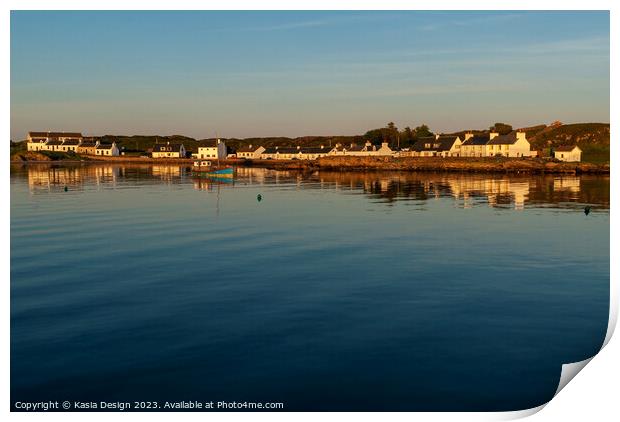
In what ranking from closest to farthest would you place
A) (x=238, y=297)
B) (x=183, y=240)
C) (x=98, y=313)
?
1. (x=98, y=313)
2. (x=238, y=297)
3. (x=183, y=240)

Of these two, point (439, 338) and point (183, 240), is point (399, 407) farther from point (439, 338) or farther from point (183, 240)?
point (183, 240)

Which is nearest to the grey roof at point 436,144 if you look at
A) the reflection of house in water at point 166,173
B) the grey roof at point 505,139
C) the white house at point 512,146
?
the grey roof at point 505,139

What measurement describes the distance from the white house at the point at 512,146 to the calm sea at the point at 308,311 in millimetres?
113394

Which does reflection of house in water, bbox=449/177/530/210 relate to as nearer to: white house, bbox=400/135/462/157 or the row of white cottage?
the row of white cottage

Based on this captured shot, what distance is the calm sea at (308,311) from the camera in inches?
556

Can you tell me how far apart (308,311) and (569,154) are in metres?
125

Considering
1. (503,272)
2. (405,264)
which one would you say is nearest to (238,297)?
(405,264)

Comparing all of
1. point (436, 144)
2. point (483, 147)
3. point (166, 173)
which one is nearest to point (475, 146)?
point (483, 147)

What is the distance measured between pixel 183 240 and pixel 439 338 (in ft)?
68.7

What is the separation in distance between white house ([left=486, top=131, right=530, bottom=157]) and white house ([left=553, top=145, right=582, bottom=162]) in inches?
763

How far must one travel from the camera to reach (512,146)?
14925 cm

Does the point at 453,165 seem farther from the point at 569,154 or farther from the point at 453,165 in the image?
the point at 569,154

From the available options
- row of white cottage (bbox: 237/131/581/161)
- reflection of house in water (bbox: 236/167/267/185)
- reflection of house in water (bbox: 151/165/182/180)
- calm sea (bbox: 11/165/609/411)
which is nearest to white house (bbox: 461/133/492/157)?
row of white cottage (bbox: 237/131/581/161)
